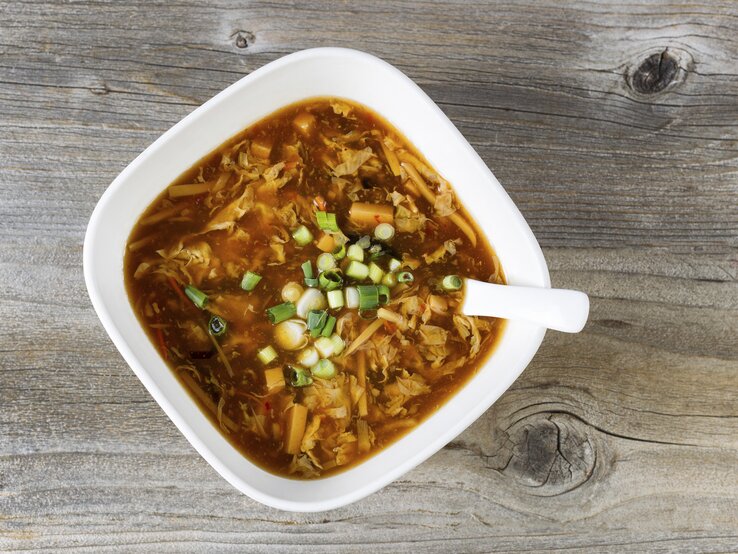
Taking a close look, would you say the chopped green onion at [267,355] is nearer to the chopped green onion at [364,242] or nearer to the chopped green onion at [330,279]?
the chopped green onion at [330,279]

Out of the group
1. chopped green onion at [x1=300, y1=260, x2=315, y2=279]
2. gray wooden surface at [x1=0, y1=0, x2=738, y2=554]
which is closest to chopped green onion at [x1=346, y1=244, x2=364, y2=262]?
chopped green onion at [x1=300, y1=260, x2=315, y2=279]

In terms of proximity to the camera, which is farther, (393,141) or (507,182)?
(507,182)

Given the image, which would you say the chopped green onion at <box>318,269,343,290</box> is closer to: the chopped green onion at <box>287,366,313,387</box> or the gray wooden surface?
the chopped green onion at <box>287,366,313,387</box>

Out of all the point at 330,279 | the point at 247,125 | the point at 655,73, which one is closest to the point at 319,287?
the point at 330,279

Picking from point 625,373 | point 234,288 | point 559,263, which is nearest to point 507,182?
point 559,263

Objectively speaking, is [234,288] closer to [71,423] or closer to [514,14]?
[71,423]

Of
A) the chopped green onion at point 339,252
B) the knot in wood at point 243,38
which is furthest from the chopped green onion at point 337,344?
the knot in wood at point 243,38
